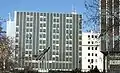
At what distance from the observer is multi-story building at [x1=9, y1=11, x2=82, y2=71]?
150125 millimetres

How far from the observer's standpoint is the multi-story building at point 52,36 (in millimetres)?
150125

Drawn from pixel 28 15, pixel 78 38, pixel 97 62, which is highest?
pixel 28 15

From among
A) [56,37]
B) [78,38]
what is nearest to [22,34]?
[56,37]

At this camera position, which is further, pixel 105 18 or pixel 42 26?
pixel 42 26

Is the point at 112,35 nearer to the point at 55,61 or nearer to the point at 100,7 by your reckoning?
the point at 100,7

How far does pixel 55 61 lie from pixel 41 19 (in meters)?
19.4

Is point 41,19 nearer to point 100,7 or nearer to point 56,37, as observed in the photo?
point 56,37

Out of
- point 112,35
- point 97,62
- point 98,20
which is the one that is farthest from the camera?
point 97,62

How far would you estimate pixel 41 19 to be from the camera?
507ft

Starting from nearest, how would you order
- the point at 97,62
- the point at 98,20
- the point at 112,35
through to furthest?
the point at 98,20
the point at 112,35
the point at 97,62

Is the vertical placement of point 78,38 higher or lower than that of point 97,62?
higher

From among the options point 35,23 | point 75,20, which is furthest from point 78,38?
point 35,23

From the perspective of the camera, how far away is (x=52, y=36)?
15325cm

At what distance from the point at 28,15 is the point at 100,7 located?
132970 mm
